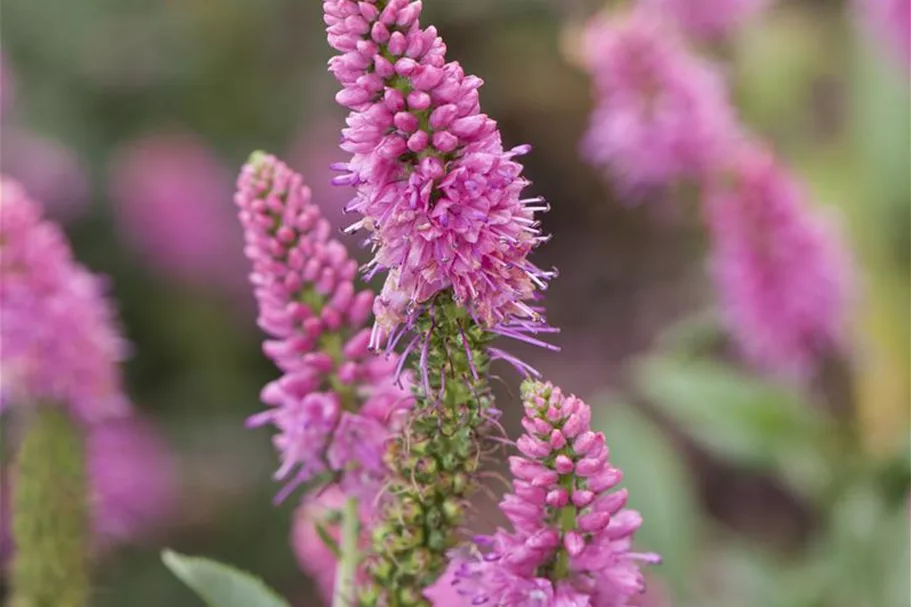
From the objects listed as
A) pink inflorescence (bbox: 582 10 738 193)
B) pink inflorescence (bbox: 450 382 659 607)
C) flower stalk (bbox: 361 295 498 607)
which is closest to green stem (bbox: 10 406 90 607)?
flower stalk (bbox: 361 295 498 607)

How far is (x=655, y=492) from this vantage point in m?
2.63

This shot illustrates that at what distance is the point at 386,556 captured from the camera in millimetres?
1302

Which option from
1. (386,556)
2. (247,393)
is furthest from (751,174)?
(247,393)

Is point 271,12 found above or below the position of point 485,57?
below

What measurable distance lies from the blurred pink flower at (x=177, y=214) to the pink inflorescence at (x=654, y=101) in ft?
6.21

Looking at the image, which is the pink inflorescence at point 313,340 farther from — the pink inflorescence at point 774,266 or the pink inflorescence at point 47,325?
the pink inflorescence at point 774,266

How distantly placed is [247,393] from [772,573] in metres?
1.91

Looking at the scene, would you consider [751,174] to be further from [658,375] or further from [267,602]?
[267,602]

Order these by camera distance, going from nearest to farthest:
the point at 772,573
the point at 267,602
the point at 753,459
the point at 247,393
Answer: the point at 267,602 < the point at 753,459 < the point at 772,573 < the point at 247,393

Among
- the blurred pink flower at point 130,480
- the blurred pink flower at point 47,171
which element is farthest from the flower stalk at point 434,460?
the blurred pink flower at point 47,171

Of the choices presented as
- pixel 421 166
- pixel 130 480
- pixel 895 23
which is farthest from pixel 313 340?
pixel 130 480

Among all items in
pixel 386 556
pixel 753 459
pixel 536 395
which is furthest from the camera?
pixel 753 459

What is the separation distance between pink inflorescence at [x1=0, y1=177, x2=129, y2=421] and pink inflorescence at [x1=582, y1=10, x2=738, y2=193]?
109cm

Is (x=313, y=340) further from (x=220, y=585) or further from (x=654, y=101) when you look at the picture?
(x=654, y=101)
